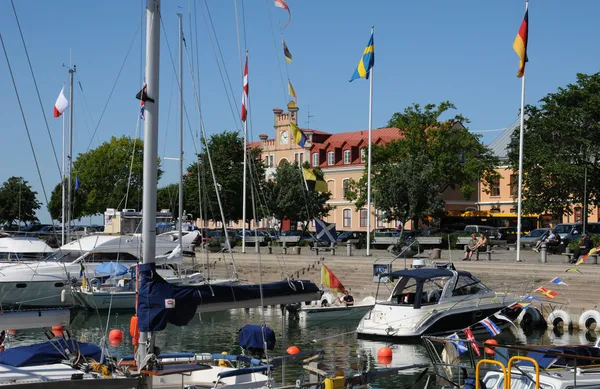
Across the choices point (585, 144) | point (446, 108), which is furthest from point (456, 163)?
point (585, 144)

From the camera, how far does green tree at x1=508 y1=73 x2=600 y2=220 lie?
55.3 meters

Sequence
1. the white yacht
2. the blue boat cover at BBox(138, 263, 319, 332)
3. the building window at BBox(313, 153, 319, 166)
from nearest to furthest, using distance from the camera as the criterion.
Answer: the blue boat cover at BBox(138, 263, 319, 332) < the white yacht < the building window at BBox(313, 153, 319, 166)

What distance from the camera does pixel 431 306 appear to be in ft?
80.9

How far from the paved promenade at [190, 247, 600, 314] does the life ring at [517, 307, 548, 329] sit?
0.75 metres

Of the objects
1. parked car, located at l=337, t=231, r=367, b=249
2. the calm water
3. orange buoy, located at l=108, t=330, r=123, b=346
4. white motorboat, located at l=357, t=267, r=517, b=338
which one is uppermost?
parked car, located at l=337, t=231, r=367, b=249

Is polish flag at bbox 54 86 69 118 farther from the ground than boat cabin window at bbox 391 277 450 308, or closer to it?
farther from the ground

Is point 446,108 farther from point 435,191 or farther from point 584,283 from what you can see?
point 584,283

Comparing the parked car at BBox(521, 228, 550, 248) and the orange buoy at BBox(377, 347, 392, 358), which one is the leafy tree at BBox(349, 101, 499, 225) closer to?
the parked car at BBox(521, 228, 550, 248)

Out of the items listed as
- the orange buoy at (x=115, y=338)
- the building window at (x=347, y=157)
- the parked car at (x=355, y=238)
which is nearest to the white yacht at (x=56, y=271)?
the orange buoy at (x=115, y=338)

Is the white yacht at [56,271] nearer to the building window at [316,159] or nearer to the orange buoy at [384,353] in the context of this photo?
the orange buoy at [384,353]

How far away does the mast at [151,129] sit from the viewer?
1293cm

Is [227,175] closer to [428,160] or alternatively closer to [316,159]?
[428,160]

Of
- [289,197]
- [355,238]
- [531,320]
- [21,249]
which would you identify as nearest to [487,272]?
[531,320]

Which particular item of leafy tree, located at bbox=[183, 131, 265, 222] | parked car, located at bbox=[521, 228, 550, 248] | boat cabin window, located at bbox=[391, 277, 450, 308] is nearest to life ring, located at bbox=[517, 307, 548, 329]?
boat cabin window, located at bbox=[391, 277, 450, 308]
